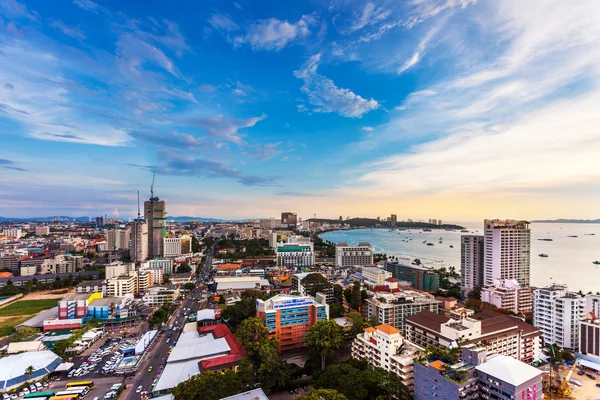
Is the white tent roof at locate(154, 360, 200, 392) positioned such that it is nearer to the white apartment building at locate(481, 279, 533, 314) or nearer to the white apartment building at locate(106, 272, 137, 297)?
the white apartment building at locate(106, 272, 137, 297)

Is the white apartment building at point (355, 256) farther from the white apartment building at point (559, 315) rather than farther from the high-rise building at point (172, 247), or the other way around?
the high-rise building at point (172, 247)

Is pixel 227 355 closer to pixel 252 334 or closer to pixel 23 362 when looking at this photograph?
pixel 252 334

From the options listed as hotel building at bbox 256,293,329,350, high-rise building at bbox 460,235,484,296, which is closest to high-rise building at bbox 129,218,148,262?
hotel building at bbox 256,293,329,350

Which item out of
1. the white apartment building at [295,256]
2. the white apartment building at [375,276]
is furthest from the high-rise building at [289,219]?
the white apartment building at [375,276]

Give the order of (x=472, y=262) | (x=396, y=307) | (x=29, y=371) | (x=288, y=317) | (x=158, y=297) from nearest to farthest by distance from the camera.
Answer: (x=29, y=371) < (x=288, y=317) < (x=396, y=307) < (x=158, y=297) < (x=472, y=262)

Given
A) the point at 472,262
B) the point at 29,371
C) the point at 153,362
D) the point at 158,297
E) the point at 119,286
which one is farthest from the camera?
the point at 472,262

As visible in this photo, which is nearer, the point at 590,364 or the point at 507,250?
the point at 590,364

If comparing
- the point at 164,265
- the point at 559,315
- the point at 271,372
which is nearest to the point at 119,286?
the point at 164,265
